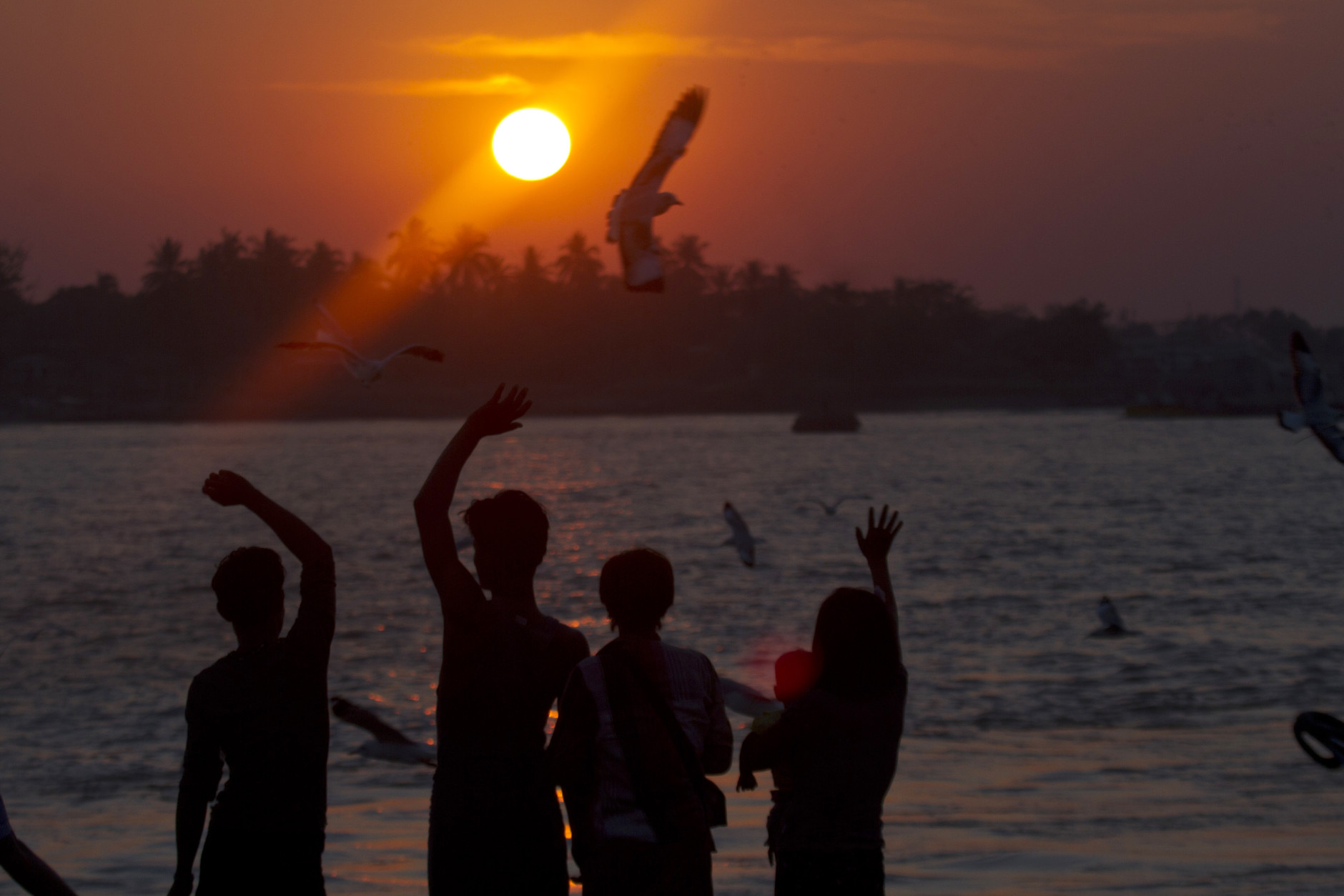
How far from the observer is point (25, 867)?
355 centimetres

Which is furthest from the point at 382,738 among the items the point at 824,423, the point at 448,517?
the point at 824,423

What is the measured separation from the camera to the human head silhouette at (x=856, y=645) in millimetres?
3258

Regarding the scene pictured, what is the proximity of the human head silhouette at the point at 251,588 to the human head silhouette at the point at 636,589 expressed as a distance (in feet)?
2.45

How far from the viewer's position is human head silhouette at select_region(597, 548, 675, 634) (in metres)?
3.14

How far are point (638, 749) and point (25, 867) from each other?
1.63 metres

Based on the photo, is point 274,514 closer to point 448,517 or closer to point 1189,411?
point 448,517

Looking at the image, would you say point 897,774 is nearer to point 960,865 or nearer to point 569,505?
point 960,865

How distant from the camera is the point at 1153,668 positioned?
15.9 m

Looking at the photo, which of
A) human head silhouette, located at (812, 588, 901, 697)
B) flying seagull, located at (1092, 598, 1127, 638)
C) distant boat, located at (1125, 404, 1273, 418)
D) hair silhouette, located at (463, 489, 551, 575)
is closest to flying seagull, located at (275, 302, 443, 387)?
hair silhouette, located at (463, 489, 551, 575)

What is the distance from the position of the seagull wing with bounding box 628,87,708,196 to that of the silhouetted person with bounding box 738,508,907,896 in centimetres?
273

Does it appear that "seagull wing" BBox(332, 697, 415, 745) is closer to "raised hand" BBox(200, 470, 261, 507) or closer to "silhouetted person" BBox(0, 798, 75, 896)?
"silhouetted person" BBox(0, 798, 75, 896)

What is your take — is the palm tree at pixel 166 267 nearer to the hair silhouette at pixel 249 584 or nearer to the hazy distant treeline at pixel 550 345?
the hazy distant treeline at pixel 550 345

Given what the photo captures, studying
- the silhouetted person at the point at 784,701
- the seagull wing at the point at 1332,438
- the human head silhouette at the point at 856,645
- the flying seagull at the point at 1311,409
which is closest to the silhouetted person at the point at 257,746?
the silhouetted person at the point at 784,701

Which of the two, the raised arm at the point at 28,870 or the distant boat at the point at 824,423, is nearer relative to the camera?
the raised arm at the point at 28,870
